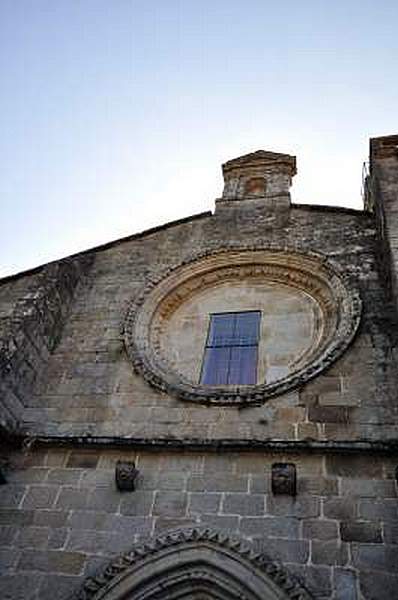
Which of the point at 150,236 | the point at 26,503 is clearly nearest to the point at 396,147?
the point at 150,236

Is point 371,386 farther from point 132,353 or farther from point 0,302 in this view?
point 0,302

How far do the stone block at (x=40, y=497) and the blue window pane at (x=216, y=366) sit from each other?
227 cm

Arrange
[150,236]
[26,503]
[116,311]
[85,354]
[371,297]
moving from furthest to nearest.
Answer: [150,236] < [116,311] < [85,354] < [371,297] < [26,503]

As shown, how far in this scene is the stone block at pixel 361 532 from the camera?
4465 mm

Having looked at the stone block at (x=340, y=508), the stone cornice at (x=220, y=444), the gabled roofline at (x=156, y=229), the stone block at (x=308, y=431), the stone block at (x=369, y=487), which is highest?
the gabled roofline at (x=156, y=229)

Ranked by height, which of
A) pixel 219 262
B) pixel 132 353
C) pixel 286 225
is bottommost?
pixel 132 353

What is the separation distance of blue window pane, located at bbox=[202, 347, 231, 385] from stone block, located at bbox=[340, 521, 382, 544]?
97.7 inches

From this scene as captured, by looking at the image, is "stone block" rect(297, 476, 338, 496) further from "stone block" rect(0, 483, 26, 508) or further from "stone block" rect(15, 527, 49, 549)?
"stone block" rect(0, 483, 26, 508)

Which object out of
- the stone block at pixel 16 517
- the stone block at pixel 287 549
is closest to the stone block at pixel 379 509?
the stone block at pixel 287 549

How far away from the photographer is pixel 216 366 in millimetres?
6914

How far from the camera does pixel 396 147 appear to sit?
877 cm

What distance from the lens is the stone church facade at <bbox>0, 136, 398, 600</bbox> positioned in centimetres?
462

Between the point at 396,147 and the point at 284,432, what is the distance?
572cm

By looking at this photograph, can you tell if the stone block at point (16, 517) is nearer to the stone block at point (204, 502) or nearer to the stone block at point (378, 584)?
the stone block at point (204, 502)
